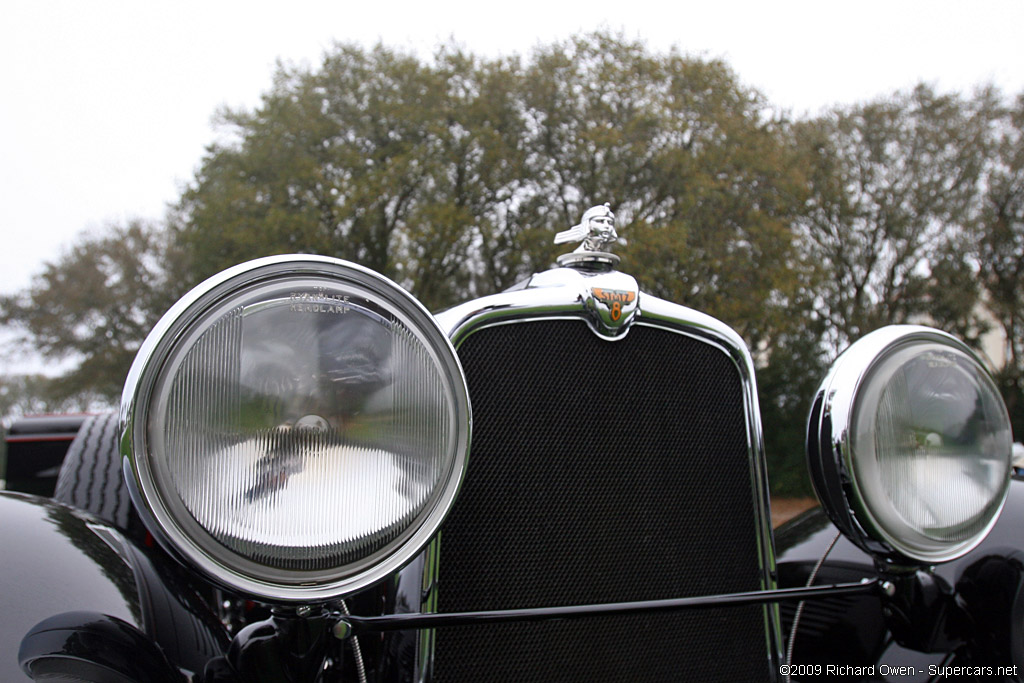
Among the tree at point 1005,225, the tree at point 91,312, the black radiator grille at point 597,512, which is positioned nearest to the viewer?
the black radiator grille at point 597,512

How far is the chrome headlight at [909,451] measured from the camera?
130 centimetres

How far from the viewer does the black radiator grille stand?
1.26 meters

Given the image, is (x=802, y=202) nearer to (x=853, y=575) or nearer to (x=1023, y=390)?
(x=1023, y=390)

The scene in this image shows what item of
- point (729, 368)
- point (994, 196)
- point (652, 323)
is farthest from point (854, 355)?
point (994, 196)

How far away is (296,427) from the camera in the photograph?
3.10 feet

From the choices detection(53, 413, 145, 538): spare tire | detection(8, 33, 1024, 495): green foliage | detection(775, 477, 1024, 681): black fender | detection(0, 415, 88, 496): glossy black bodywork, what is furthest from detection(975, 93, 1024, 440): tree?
detection(53, 413, 145, 538): spare tire

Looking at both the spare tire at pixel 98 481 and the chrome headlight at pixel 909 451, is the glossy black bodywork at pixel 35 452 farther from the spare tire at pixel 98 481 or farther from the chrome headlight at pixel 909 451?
the chrome headlight at pixel 909 451

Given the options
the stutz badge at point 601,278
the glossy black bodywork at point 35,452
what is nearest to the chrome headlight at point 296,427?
the stutz badge at point 601,278

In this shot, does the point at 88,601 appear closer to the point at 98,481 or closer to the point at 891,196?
A: the point at 98,481

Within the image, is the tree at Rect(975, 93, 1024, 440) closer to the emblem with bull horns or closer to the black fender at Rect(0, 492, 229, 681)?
the emblem with bull horns

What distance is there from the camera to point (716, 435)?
4.82 feet

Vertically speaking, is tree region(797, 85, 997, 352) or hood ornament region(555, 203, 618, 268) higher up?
tree region(797, 85, 997, 352)

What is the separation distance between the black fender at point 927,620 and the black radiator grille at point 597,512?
30 cm

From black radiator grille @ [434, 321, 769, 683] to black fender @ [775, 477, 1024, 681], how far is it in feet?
0.97
